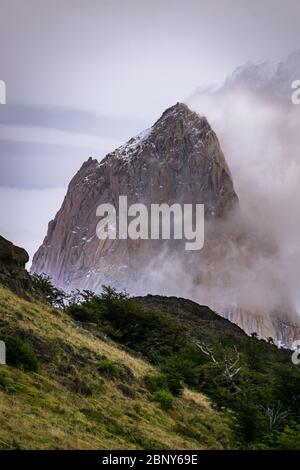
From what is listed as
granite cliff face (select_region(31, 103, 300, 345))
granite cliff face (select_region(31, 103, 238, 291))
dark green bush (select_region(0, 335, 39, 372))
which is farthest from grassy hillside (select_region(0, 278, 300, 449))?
granite cliff face (select_region(31, 103, 238, 291))

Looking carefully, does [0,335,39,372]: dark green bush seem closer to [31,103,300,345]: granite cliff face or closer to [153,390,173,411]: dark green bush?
[153,390,173,411]: dark green bush

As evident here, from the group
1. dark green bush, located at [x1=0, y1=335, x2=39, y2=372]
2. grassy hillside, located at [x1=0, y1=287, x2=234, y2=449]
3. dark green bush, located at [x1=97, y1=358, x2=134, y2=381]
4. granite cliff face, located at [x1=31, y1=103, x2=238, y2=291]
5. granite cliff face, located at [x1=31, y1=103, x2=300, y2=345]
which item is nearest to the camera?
grassy hillside, located at [x1=0, y1=287, x2=234, y2=449]

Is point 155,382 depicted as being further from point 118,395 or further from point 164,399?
point 118,395

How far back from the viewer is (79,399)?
965 inches

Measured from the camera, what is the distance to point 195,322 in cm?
8831

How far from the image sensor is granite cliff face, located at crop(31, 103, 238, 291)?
523 feet

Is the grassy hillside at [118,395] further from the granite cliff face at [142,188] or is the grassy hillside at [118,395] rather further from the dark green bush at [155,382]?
the granite cliff face at [142,188]

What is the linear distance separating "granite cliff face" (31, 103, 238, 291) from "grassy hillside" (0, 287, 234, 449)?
122 metres

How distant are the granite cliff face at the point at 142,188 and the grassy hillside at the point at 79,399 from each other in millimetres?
122348

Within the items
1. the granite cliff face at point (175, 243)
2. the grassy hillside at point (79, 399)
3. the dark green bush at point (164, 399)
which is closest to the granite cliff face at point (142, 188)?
the granite cliff face at point (175, 243)

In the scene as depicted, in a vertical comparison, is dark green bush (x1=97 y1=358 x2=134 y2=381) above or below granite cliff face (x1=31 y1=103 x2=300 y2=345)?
below

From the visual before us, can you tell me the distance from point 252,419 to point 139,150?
147 meters

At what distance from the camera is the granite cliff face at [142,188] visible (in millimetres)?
159500
